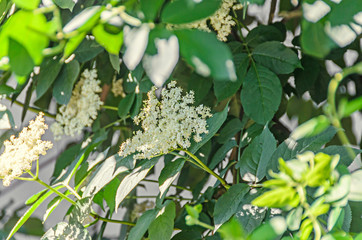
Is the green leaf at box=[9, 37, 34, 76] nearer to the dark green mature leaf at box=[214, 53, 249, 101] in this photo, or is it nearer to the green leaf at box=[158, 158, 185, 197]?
A: the green leaf at box=[158, 158, 185, 197]

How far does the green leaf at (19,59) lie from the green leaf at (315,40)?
0.16 meters

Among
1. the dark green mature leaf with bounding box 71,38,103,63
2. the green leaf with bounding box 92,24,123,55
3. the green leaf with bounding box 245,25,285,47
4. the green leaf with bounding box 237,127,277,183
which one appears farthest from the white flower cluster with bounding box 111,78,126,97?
the green leaf with bounding box 92,24,123,55

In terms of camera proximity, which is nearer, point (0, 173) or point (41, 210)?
point (0, 173)

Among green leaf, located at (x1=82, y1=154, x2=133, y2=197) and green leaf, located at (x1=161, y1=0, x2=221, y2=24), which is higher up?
green leaf, located at (x1=161, y1=0, x2=221, y2=24)

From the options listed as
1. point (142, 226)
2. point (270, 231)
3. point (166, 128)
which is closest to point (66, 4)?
point (166, 128)

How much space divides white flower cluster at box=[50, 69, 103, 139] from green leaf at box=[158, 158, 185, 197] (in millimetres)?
302

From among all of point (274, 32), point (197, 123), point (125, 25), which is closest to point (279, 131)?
point (274, 32)

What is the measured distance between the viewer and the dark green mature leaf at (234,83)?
2.03ft

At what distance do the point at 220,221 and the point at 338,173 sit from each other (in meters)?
0.22

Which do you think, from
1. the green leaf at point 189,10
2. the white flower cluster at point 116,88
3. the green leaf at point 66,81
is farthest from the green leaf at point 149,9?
the white flower cluster at point 116,88

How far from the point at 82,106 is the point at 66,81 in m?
0.10

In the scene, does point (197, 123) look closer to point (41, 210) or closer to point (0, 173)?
point (0, 173)

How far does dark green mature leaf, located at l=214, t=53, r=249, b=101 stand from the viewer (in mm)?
620

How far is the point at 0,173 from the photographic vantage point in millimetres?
552
